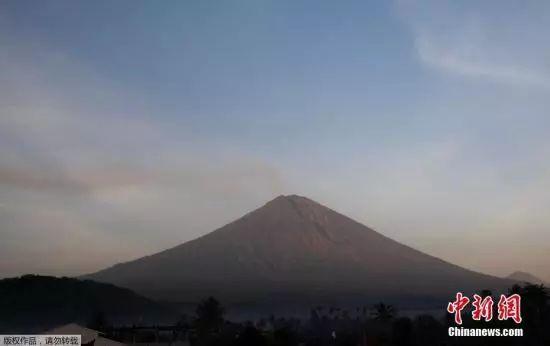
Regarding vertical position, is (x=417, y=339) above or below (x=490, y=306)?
below

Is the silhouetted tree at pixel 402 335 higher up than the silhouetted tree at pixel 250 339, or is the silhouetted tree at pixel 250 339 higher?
the silhouetted tree at pixel 250 339

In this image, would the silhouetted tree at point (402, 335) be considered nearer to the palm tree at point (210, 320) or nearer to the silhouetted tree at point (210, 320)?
the silhouetted tree at point (210, 320)

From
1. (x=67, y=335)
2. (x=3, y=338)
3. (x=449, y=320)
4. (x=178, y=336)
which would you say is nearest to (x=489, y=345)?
(x=449, y=320)

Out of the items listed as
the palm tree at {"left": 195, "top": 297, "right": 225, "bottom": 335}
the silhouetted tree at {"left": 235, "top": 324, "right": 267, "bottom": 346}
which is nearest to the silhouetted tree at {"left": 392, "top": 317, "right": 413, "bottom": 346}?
the silhouetted tree at {"left": 235, "top": 324, "right": 267, "bottom": 346}

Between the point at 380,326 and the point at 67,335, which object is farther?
the point at 380,326

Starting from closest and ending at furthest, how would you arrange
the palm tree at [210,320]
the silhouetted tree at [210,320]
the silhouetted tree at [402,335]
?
the silhouetted tree at [402,335] → the silhouetted tree at [210,320] → the palm tree at [210,320]

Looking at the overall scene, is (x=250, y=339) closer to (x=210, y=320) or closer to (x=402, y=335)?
(x=402, y=335)

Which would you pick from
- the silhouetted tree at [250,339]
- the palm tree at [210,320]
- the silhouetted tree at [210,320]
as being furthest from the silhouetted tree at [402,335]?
the palm tree at [210,320]

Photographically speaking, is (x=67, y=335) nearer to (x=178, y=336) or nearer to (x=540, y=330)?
(x=540, y=330)

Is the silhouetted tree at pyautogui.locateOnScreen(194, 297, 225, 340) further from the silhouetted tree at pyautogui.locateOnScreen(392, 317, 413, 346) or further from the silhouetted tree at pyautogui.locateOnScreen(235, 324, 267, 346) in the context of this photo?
the silhouetted tree at pyautogui.locateOnScreen(235, 324, 267, 346)

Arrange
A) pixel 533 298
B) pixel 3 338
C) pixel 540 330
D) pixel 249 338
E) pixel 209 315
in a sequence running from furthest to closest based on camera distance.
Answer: pixel 209 315
pixel 533 298
pixel 540 330
pixel 249 338
pixel 3 338

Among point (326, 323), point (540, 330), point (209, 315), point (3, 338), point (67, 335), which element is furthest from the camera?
point (326, 323)
